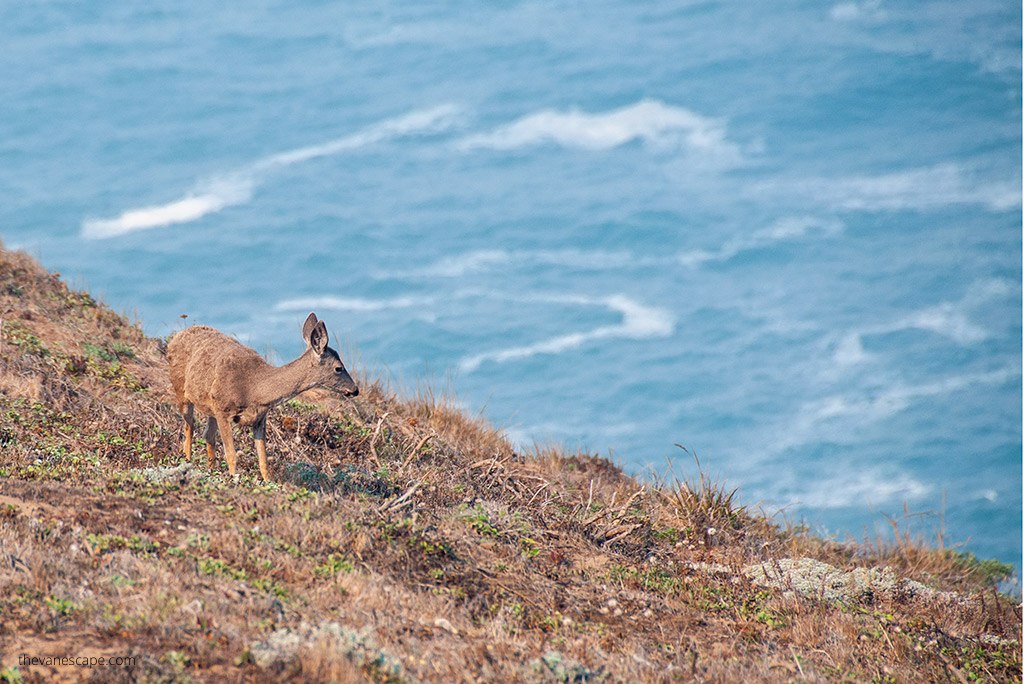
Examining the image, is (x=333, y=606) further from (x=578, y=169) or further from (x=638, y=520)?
(x=578, y=169)

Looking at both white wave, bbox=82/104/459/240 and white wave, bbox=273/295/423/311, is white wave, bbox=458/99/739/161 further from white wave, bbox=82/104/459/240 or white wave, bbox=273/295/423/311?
white wave, bbox=273/295/423/311

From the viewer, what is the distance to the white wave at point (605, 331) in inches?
2672

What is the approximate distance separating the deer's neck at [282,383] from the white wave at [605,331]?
Result: 56.7 meters

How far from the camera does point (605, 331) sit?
71688 mm

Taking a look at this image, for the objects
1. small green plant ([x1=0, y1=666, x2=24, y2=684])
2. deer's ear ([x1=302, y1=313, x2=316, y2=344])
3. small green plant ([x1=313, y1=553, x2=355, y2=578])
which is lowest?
small green plant ([x1=0, y1=666, x2=24, y2=684])

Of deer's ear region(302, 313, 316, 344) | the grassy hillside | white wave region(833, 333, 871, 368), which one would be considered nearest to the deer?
deer's ear region(302, 313, 316, 344)

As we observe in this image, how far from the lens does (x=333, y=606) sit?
291 inches

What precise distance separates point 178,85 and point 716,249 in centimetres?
4984

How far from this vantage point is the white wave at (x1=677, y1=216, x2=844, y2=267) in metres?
81.1

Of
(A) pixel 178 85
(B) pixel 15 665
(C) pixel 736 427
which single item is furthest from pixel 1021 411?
(A) pixel 178 85

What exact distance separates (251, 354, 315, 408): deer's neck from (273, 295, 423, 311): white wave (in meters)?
61.2

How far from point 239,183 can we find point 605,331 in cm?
3563

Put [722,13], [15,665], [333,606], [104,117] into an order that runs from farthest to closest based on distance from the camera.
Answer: [722,13]
[104,117]
[333,606]
[15,665]

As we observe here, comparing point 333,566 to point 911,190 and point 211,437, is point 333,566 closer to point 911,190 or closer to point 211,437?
point 211,437
